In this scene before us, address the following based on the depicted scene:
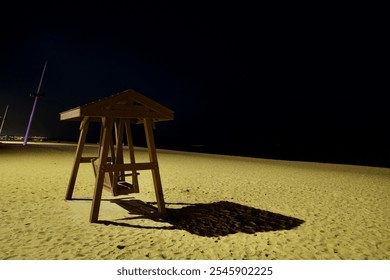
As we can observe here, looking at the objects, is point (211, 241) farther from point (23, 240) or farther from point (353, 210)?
point (353, 210)

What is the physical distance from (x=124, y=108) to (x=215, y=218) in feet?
11.1

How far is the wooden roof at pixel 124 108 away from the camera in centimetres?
523

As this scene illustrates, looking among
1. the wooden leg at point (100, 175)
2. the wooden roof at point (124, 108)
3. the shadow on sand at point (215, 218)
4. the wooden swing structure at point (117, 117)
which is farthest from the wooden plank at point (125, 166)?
the shadow on sand at point (215, 218)

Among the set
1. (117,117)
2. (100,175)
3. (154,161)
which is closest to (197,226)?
(154,161)

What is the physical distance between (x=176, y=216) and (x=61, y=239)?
258 cm

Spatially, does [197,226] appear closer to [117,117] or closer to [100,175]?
[100,175]

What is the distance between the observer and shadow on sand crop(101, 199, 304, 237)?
17.8 feet

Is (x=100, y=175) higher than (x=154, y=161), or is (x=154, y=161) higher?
(x=154, y=161)

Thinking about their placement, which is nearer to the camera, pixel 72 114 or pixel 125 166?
pixel 125 166

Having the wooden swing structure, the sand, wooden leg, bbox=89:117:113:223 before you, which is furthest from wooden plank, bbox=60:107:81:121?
the sand

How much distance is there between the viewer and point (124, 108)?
552 cm

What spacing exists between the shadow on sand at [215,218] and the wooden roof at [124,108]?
235 centimetres

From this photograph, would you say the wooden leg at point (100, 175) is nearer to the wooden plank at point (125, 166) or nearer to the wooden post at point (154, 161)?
the wooden plank at point (125, 166)
